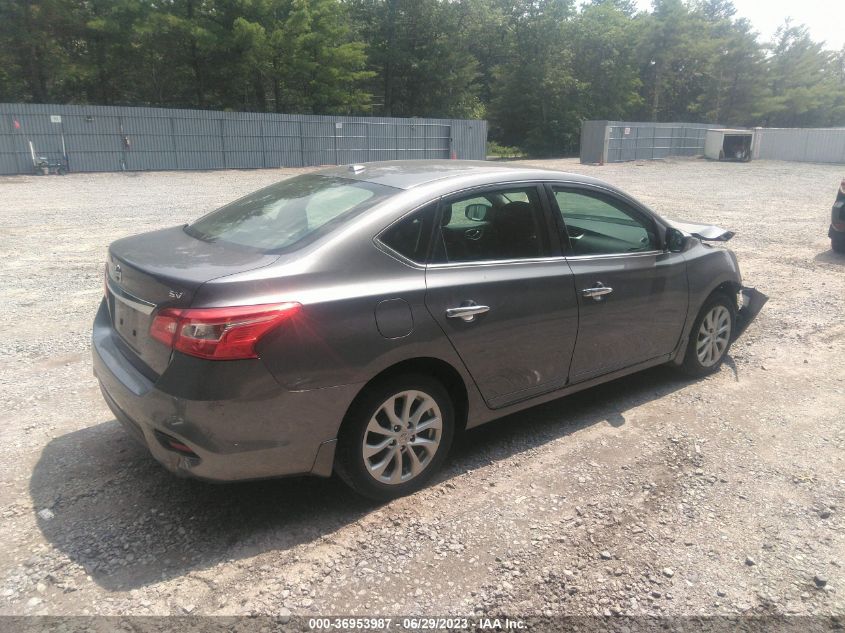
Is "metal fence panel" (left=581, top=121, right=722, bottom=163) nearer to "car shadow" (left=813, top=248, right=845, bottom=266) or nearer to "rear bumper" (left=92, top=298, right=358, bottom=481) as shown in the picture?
"car shadow" (left=813, top=248, right=845, bottom=266)

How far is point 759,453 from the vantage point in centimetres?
392

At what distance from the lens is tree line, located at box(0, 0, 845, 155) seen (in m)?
34.3

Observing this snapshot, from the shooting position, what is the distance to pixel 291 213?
3.51 metres

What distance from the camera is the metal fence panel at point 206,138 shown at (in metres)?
24.3

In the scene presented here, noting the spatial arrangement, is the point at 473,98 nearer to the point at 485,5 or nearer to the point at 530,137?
Result: the point at 530,137

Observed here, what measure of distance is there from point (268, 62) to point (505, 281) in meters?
39.8

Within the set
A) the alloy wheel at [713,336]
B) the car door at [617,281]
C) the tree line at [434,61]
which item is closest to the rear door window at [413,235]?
the car door at [617,281]

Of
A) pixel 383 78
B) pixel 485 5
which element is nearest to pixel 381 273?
pixel 383 78

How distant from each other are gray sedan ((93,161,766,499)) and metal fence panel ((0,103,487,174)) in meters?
25.1

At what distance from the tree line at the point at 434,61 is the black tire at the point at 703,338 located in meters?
35.6

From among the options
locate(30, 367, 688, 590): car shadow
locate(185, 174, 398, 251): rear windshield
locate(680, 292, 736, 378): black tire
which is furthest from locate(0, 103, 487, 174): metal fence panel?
locate(680, 292, 736, 378): black tire

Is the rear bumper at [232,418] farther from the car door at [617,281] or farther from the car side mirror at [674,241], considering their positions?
the car side mirror at [674,241]

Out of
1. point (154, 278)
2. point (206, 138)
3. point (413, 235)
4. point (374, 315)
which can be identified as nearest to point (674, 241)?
point (413, 235)

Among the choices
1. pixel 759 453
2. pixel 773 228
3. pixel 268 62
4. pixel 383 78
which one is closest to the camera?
pixel 759 453
